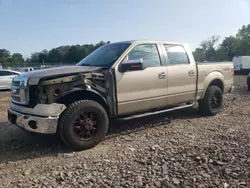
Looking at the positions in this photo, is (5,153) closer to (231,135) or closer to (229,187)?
(229,187)

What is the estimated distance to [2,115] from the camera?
23.6 feet

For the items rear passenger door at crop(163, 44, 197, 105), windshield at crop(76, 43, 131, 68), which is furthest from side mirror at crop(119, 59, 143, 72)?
rear passenger door at crop(163, 44, 197, 105)

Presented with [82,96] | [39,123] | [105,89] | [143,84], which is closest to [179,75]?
[143,84]

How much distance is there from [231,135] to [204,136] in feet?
1.69

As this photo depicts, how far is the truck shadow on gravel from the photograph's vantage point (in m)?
4.07

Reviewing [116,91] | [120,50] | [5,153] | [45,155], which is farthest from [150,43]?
[5,153]

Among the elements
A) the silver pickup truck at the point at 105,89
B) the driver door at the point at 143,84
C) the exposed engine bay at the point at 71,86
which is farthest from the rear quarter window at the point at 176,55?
the exposed engine bay at the point at 71,86

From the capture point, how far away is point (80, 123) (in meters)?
4.11

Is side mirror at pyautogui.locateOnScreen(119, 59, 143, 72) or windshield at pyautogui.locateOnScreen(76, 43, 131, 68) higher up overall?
windshield at pyautogui.locateOnScreen(76, 43, 131, 68)

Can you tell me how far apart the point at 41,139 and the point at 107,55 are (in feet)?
6.84

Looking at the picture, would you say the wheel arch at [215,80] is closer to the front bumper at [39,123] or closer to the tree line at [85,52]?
the front bumper at [39,123]

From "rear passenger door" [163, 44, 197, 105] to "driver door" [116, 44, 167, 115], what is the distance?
7.8 inches

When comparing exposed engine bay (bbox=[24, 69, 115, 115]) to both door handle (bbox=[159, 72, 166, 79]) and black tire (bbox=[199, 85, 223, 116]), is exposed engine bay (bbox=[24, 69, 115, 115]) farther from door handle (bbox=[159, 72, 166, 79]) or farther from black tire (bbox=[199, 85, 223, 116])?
black tire (bbox=[199, 85, 223, 116])

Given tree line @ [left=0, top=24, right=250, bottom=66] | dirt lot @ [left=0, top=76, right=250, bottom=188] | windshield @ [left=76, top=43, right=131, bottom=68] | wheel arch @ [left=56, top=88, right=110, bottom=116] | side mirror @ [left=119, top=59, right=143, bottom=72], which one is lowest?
dirt lot @ [left=0, top=76, right=250, bottom=188]
